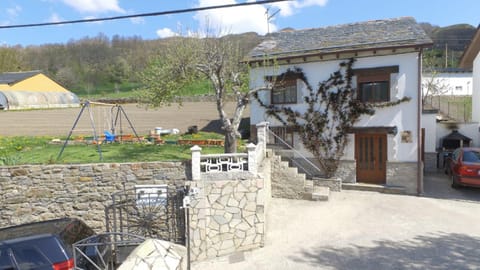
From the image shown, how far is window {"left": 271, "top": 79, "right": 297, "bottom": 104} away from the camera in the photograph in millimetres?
13930

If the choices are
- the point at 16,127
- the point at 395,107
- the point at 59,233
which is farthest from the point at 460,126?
the point at 16,127

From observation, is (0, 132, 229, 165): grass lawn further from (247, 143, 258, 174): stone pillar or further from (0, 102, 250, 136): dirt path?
(0, 102, 250, 136): dirt path

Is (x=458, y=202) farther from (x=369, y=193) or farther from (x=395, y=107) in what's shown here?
(x=395, y=107)

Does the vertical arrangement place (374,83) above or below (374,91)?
above

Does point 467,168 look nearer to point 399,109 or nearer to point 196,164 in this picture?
point 399,109

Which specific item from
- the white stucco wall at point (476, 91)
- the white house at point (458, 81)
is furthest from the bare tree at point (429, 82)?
the white house at point (458, 81)

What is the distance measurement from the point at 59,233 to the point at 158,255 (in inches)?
100.0

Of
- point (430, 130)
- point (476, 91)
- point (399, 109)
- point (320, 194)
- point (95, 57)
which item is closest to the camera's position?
point (320, 194)

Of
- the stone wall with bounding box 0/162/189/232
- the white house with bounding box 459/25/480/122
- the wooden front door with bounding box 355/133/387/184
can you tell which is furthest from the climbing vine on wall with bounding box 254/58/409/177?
the white house with bounding box 459/25/480/122

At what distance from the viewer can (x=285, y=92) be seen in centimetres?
1420

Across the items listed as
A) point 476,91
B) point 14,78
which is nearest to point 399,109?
point 476,91

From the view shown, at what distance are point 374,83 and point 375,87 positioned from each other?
0.17m

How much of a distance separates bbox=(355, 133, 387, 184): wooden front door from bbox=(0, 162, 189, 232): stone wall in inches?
347

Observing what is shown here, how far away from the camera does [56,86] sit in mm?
35344
